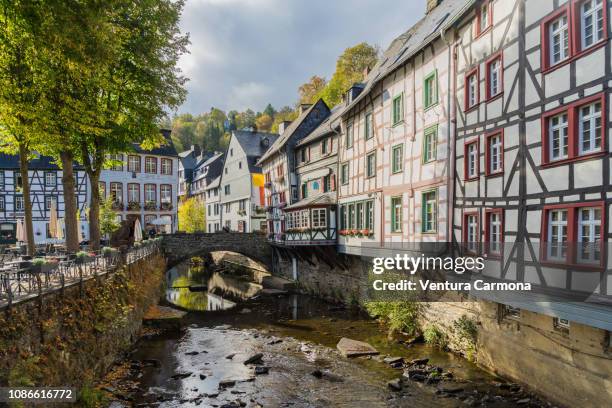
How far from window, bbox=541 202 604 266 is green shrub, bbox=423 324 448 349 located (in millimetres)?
6511

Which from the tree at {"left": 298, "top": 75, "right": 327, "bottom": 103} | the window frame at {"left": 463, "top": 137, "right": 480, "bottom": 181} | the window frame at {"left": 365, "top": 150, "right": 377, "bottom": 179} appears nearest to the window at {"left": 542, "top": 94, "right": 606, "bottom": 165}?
the window frame at {"left": 463, "top": 137, "right": 480, "bottom": 181}

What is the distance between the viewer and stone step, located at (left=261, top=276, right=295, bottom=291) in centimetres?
3056

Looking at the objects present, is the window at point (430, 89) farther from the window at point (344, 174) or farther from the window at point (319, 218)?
the window at point (319, 218)

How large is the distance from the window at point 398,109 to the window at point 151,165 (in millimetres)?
28284

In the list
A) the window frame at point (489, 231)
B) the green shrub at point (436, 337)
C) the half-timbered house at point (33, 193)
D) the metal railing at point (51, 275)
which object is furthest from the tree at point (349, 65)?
the window frame at point (489, 231)

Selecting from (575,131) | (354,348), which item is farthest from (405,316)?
(575,131)

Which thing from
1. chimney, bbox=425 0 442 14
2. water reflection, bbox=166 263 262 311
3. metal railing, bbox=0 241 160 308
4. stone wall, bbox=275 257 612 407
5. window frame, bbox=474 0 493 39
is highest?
chimney, bbox=425 0 442 14

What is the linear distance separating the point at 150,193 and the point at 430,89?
31.0 metres

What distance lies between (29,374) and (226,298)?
22.2 m

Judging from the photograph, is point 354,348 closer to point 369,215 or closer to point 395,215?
point 395,215

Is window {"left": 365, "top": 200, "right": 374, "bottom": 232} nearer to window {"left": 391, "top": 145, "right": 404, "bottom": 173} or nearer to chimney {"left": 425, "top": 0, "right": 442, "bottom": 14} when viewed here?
window {"left": 391, "top": 145, "right": 404, "bottom": 173}

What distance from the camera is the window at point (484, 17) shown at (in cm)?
1306

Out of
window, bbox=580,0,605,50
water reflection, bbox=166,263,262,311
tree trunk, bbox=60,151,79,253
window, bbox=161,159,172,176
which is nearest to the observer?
window, bbox=580,0,605,50

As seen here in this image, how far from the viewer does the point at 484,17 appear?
44.2ft
